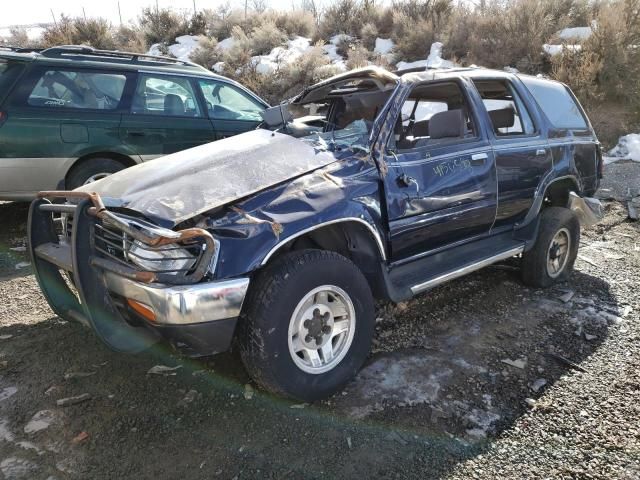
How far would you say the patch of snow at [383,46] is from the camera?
1519cm

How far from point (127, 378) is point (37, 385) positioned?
53 centimetres

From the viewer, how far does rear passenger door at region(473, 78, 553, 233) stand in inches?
161

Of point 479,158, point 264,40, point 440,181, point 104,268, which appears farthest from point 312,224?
point 264,40

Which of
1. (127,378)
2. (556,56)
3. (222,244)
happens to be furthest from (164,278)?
(556,56)

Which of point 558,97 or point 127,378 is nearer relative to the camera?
point 127,378

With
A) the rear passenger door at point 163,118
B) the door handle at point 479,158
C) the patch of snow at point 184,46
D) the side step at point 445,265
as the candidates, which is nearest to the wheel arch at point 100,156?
the rear passenger door at point 163,118

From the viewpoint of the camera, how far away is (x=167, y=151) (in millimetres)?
6109

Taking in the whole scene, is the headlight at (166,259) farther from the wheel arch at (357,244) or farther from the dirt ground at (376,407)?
the dirt ground at (376,407)

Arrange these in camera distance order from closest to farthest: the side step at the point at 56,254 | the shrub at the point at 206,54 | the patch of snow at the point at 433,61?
the side step at the point at 56,254
the patch of snow at the point at 433,61
the shrub at the point at 206,54

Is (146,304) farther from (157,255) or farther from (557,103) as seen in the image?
(557,103)

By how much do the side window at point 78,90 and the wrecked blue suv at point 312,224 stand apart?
8.50ft

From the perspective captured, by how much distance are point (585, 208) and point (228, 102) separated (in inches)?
177

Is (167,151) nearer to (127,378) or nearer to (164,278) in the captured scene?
(127,378)

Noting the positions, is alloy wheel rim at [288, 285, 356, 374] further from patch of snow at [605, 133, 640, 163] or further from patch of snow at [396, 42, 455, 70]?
patch of snow at [396, 42, 455, 70]
